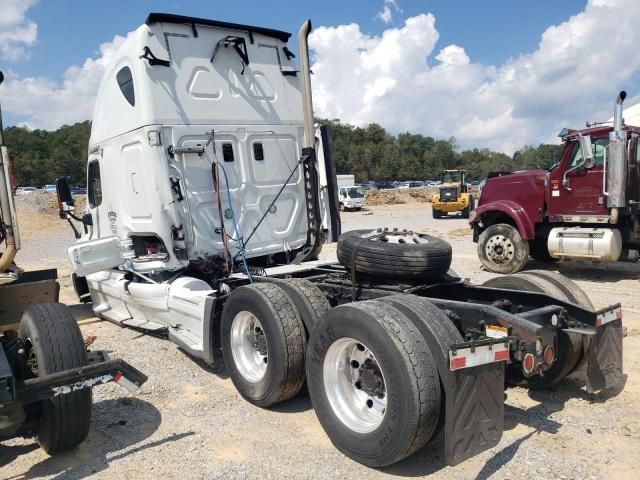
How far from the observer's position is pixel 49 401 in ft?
11.4

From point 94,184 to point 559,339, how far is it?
6279mm

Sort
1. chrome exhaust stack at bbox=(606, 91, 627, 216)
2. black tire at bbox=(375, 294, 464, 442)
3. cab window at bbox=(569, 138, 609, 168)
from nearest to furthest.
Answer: black tire at bbox=(375, 294, 464, 442), chrome exhaust stack at bbox=(606, 91, 627, 216), cab window at bbox=(569, 138, 609, 168)

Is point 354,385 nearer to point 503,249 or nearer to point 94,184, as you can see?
point 94,184

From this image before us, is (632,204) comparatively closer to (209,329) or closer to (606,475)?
(606,475)

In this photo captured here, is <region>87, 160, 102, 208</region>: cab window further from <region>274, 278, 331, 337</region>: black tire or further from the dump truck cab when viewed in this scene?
the dump truck cab

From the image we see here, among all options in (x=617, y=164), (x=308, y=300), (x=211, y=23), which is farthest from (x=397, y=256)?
(x=617, y=164)

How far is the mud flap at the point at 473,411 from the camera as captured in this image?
120 inches

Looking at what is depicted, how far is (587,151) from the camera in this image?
9.34 meters

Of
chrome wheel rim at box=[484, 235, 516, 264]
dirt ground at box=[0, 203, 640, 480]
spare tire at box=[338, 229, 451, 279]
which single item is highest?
spare tire at box=[338, 229, 451, 279]

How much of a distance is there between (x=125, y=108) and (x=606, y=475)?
19.0ft

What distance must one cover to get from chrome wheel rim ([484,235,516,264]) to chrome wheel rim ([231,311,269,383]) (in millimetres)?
7202

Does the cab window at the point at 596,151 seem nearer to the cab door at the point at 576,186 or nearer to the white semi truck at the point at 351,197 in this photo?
the cab door at the point at 576,186

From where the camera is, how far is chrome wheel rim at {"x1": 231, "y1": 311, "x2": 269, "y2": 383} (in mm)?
4691

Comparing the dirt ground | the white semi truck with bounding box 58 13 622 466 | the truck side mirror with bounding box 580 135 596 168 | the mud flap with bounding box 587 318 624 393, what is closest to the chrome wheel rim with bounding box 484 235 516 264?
the truck side mirror with bounding box 580 135 596 168
